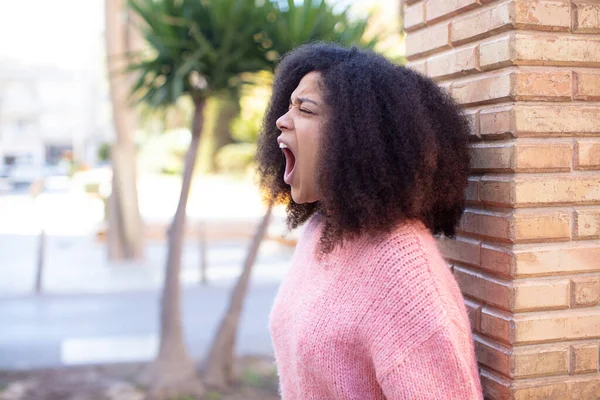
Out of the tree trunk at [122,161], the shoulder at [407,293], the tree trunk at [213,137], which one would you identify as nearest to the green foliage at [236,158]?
the tree trunk at [213,137]

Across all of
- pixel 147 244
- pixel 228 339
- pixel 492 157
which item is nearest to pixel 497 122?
pixel 492 157

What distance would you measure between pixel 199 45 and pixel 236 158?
1944cm

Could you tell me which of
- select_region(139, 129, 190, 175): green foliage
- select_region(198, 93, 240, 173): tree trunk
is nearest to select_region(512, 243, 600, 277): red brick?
select_region(198, 93, 240, 173): tree trunk

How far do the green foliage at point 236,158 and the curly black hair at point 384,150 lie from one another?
21.8 metres

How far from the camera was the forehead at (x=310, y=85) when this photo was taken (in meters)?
1.69

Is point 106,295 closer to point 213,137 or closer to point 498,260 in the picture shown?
point 498,260

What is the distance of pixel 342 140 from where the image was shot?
5.05ft

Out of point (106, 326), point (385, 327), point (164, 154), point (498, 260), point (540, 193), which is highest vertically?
point (164, 154)

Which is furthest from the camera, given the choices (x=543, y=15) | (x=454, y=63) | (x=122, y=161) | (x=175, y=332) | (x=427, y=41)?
(x=122, y=161)

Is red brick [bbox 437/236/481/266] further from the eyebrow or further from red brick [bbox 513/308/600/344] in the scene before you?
the eyebrow

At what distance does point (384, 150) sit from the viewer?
1.51 m

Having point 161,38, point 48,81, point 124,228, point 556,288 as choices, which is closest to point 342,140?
point 556,288

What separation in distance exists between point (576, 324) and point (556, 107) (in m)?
0.52

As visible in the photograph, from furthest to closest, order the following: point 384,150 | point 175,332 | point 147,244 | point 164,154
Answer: point 164,154 < point 147,244 < point 175,332 < point 384,150
